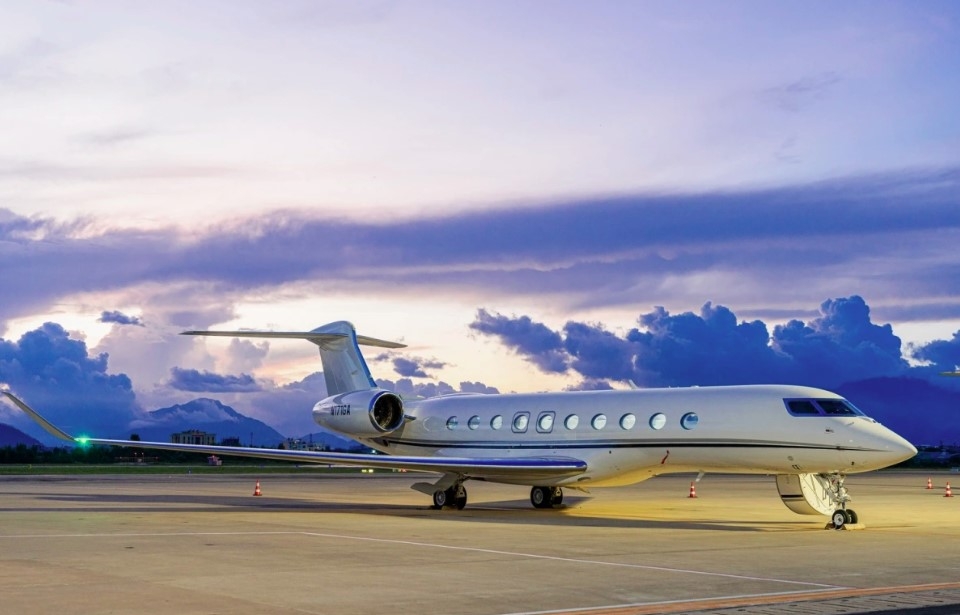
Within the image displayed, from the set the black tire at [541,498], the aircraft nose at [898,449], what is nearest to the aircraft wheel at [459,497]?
the black tire at [541,498]

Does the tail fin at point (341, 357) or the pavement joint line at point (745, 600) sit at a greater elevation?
the tail fin at point (341, 357)

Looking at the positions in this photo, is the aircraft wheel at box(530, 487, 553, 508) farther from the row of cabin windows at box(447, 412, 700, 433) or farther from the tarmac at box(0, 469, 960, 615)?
the row of cabin windows at box(447, 412, 700, 433)

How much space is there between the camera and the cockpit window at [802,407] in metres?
22.0

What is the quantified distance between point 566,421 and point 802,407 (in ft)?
19.6

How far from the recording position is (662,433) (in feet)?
78.4

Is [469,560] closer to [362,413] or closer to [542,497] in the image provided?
[542,497]

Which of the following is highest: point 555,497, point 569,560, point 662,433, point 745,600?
point 662,433

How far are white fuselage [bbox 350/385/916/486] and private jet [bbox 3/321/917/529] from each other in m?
0.03

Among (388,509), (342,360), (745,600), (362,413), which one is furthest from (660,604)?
(342,360)

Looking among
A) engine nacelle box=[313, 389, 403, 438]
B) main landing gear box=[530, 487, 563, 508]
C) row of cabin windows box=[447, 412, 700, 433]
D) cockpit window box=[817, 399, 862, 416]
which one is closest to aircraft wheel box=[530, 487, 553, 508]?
main landing gear box=[530, 487, 563, 508]

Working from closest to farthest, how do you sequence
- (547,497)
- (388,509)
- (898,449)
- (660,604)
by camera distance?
1. (660,604)
2. (898,449)
3. (388,509)
4. (547,497)

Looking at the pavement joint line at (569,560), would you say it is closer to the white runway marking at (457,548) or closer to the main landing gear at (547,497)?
the white runway marking at (457,548)

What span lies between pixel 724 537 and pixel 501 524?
183 inches

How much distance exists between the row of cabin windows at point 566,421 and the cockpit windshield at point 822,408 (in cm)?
204
